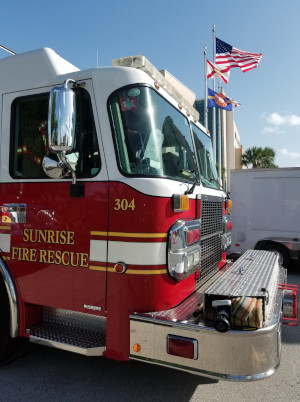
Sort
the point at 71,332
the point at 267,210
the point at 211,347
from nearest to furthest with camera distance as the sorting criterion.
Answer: the point at 211,347 < the point at 71,332 < the point at 267,210

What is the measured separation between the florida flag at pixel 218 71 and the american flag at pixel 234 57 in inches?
5.8

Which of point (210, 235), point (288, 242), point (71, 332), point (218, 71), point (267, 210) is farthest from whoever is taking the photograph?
point (218, 71)

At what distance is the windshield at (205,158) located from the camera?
3.55m

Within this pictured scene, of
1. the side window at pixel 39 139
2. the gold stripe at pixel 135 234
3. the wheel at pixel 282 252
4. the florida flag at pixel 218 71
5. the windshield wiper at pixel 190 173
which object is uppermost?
the florida flag at pixel 218 71

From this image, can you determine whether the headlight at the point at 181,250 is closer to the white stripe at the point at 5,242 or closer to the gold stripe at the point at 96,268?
the gold stripe at the point at 96,268

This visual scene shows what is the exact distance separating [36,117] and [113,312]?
5.48 ft

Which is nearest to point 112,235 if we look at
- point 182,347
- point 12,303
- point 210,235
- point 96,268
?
point 96,268

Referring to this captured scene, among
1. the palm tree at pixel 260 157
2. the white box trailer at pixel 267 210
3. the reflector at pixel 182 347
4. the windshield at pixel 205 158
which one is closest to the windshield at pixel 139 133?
the windshield at pixel 205 158

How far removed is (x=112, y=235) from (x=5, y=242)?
106 centimetres

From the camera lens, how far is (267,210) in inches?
313

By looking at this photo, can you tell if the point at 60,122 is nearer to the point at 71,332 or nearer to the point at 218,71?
the point at 71,332

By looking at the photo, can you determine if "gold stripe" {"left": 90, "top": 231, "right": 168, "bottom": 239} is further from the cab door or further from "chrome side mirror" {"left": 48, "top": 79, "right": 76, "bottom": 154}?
"chrome side mirror" {"left": 48, "top": 79, "right": 76, "bottom": 154}

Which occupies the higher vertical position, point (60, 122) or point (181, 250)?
point (60, 122)

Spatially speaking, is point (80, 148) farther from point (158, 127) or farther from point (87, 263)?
point (87, 263)
